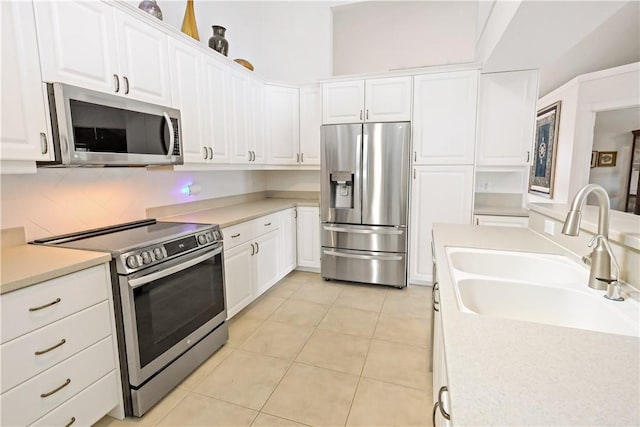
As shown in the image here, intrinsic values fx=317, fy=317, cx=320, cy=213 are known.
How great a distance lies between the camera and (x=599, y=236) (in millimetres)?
1094

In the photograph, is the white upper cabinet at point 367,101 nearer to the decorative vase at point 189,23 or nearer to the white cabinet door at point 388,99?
the white cabinet door at point 388,99

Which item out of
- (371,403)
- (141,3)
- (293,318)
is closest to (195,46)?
(141,3)

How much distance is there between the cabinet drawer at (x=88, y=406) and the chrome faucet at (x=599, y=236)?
Answer: 2.11 meters

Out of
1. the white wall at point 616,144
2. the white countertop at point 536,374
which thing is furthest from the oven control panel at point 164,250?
the white wall at point 616,144

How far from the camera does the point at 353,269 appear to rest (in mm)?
3553

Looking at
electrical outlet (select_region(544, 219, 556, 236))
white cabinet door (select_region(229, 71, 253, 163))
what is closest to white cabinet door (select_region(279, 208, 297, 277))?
white cabinet door (select_region(229, 71, 253, 163))

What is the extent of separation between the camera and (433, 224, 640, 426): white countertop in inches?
22.4

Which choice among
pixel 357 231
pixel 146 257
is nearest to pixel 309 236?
pixel 357 231

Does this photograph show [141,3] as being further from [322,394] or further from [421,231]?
[421,231]

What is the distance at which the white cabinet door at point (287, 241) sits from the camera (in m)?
3.55

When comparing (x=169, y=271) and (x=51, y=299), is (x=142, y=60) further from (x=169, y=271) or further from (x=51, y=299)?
(x=51, y=299)

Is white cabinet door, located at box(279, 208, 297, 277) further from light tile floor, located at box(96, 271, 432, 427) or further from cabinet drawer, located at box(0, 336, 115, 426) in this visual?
cabinet drawer, located at box(0, 336, 115, 426)

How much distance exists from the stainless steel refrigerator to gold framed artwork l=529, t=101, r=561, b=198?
3.80 m

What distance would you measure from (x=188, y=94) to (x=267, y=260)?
65.9 inches
